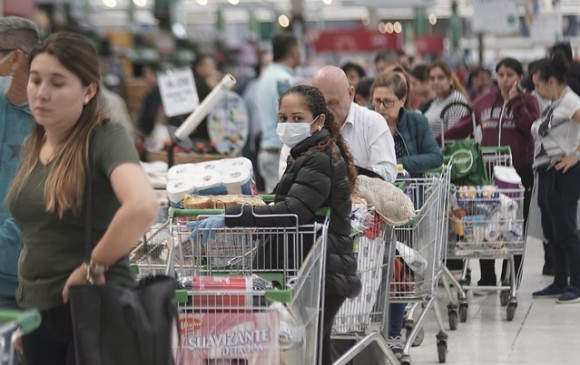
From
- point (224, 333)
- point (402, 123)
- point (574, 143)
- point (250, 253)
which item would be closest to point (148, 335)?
point (224, 333)

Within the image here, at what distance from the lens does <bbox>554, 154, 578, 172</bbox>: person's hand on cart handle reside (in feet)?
32.1

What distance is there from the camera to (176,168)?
6055mm

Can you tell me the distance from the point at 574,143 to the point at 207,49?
30711mm

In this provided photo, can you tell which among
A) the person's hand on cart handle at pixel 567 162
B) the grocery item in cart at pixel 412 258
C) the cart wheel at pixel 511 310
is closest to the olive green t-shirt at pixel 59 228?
the grocery item in cart at pixel 412 258

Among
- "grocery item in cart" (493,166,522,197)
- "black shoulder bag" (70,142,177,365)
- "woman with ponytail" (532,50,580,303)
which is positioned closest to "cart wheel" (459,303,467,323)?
"grocery item in cart" (493,166,522,197)

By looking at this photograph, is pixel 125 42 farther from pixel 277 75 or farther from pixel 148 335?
pixel 148 335

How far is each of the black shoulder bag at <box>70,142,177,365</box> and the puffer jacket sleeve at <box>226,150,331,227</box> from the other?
4.38ft

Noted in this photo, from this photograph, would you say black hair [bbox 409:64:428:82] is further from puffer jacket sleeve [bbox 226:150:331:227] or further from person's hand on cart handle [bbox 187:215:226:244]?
person's hand on cart handle [bbox 187:215:226:244]

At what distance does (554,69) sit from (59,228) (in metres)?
6.76

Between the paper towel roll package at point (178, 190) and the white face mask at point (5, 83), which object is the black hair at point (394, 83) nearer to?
the paper towel roll package at point (178, 190)

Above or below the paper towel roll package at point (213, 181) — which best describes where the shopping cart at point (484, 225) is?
below

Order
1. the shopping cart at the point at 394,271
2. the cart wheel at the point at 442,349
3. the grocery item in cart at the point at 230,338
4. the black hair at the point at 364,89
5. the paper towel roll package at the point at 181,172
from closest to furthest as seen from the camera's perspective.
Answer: the grocery item in cart at the point at 230,338 → the paper towel roll package at the point at 181,172 → the shopping cart at the point at 394,271 → the cart wheel at the point at 442,349 → the black hair at the point at 364,89

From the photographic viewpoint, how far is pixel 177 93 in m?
12.4

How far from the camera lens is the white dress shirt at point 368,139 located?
709 centimetres
